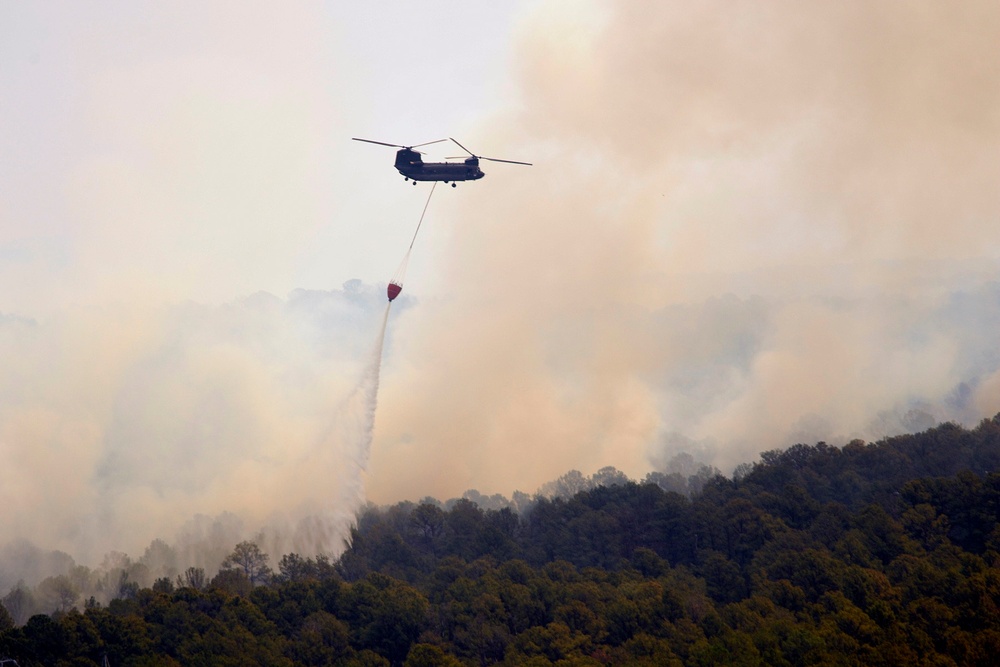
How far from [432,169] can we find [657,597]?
170ft

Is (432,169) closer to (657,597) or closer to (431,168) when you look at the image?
(431,168)

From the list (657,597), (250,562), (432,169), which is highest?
(432,169)

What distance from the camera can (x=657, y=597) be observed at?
114562 millimetres

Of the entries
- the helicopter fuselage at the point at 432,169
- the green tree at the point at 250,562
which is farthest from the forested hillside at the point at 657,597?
the helicopter fuselage at the point at 432,169

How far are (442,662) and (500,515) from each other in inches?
3108

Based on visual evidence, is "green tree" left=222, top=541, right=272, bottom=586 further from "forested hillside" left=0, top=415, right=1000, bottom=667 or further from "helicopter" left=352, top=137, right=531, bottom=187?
"helicopter" left=352, top=137, right=531, bottom=187

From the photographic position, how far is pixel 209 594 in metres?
123

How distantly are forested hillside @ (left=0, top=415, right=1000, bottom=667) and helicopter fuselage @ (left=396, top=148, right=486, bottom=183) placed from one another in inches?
1843

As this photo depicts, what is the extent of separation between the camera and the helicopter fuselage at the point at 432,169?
112750mm

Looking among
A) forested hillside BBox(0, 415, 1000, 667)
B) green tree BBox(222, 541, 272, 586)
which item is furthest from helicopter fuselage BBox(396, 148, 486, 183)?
green tree BBox(222, 541, 272, 586)

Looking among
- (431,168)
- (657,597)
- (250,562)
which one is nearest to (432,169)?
(431,168)

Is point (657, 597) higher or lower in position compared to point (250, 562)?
lower

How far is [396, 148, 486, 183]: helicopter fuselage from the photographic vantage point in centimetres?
11275

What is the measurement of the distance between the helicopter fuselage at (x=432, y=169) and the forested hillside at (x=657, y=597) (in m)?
46.8
